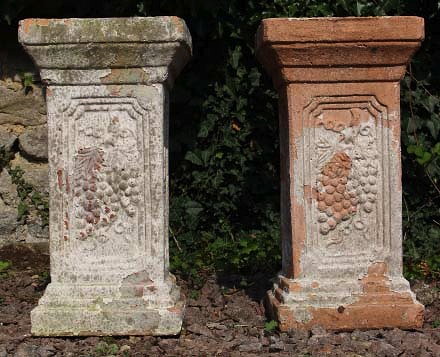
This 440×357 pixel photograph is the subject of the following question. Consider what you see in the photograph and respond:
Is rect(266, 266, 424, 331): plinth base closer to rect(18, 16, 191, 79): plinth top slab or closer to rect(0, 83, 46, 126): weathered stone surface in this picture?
rect(18, 16, 191, 79): plinth top slab

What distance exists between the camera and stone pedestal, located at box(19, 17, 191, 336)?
9.16 feet

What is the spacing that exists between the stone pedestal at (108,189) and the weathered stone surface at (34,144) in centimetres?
139

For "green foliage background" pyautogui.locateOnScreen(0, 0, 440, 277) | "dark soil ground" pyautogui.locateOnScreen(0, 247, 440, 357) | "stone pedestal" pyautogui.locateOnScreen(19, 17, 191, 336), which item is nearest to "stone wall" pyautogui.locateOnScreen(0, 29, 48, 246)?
"green foliage background" pyautogui.locateOnScreen(0, 0, 440, 277)

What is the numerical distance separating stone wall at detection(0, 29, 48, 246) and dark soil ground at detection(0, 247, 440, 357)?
2.87 feet

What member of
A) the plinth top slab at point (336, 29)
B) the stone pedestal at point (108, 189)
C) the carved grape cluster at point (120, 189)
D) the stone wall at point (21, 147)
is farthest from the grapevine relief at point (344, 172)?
the stone wall at point (21, 147)

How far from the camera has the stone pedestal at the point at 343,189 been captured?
2850mm

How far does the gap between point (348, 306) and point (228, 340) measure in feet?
1.91

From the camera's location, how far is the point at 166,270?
296cm

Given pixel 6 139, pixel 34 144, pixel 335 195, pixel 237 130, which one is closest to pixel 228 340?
pixel 335 195

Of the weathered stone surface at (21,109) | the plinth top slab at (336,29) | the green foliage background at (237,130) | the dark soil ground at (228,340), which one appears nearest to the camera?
the dark soil ground at (228,340)

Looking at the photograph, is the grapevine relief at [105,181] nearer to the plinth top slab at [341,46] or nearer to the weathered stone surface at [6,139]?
the plinth top slab at [341,46]

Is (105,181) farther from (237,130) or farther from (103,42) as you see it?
(237,130)

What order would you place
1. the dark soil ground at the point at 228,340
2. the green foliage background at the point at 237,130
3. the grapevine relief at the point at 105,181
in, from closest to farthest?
the dark soil ground at the point at 228,340 < the grapevine relief at the point at 105,181 < the green foliage background at the point at 237,130

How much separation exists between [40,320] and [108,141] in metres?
0.88
